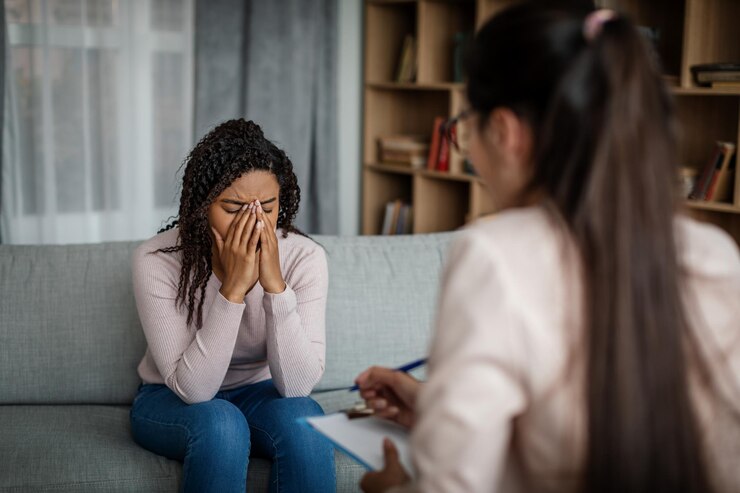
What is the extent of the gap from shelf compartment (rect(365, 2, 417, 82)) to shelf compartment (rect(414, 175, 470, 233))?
0.58 m

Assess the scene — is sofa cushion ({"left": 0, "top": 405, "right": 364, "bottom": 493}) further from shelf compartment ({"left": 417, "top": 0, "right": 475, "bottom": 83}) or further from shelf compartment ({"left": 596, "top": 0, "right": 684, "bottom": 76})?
shelf compartment ({"left": 417, "top": 0, "right": 475, "bottom": 83})

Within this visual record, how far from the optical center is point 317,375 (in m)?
1.80

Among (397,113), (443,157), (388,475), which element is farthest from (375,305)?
(397,113)

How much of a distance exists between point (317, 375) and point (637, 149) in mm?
1100

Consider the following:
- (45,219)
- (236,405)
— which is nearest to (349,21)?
(45,219)

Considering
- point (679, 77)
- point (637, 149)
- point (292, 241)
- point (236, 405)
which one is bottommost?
point (236, 405)

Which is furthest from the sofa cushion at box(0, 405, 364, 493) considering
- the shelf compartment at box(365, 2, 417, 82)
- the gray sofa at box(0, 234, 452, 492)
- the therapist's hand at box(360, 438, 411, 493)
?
the shelf compartment at box(365, 2, 417, 82)

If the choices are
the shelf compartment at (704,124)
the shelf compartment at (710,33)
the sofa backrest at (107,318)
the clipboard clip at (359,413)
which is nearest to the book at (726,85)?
the shelf compartment at (710,33)

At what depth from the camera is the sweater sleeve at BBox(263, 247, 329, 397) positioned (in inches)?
67.1

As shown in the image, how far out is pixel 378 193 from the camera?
422 cm

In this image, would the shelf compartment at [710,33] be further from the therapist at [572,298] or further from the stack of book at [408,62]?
the therapist at [572,298]

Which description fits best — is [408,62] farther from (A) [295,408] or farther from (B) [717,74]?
(A) [295,408]

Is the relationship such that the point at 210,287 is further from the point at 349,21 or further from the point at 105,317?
the point at 349,21

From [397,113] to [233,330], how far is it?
2706mm
